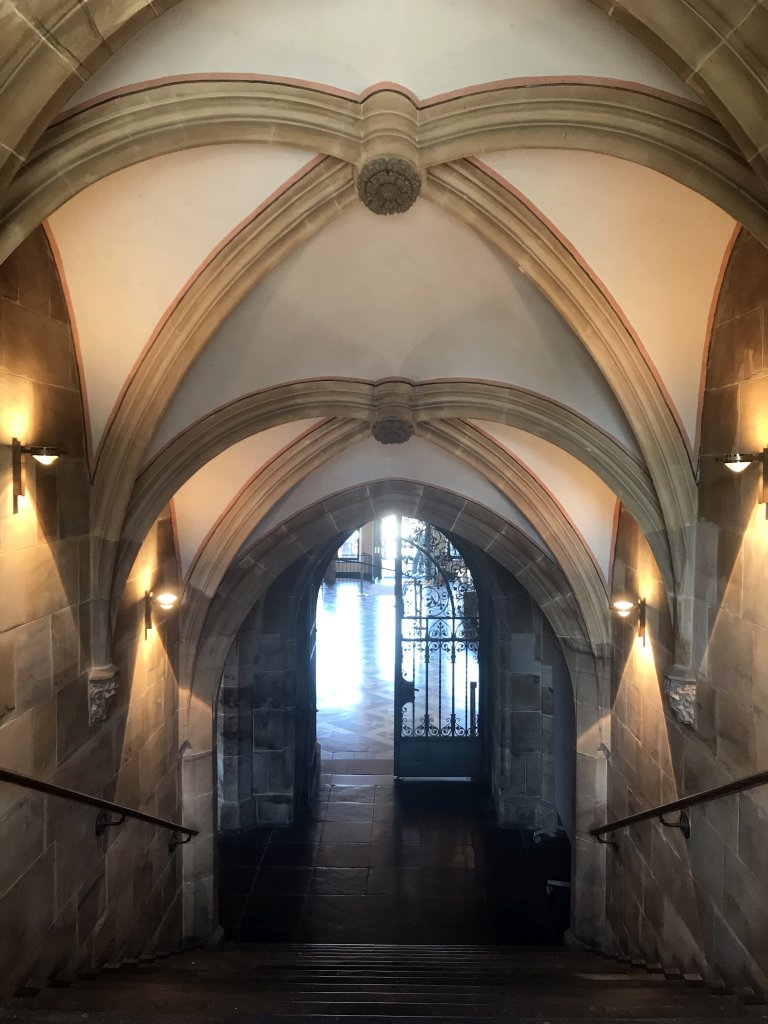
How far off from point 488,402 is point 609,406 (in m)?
0.80

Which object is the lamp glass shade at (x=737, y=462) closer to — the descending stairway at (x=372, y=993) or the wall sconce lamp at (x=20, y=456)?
the descending stairway at (x=372, y=993)

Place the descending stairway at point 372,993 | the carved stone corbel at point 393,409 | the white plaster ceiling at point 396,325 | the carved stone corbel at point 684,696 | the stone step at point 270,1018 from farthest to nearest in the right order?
1. the carved stone corbel at point 393,409
2. the carved stone corbel at point 684,696
3. the white plaster ceiling at point 396,325
4. the descending stairway at point 372,993
5. the stone step at point 270,1018

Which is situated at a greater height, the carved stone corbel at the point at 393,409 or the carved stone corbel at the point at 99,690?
the carved stone corbel at the point at 393,409

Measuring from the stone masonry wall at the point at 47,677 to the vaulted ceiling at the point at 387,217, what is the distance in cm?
24

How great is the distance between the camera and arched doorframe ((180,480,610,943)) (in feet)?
20.4

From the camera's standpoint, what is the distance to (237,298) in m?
3.96

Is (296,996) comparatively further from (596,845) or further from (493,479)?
(493,479)

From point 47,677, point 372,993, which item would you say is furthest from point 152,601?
point 372,993

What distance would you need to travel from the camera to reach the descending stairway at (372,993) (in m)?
2.93

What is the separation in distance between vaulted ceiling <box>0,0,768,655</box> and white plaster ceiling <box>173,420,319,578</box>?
0.95 metres

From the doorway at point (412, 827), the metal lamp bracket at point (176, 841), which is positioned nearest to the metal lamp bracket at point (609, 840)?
the doorway at point (412, 827)

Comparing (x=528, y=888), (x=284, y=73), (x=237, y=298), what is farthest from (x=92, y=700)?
(x=528, y=888)

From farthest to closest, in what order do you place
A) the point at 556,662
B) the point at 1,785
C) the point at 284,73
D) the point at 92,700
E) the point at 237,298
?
the point at 556,662
the point at 92,700
the point at 237,298
the point at 1,785
the point at 284,73

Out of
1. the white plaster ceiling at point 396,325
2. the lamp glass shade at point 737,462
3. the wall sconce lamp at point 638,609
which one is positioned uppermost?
the white plaster ceiling at point 396,325
